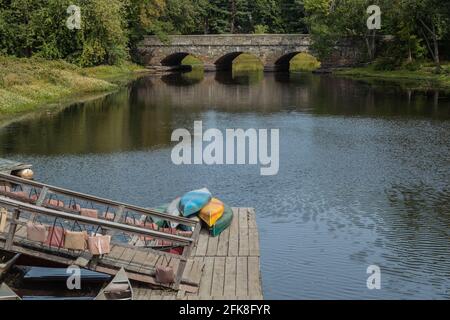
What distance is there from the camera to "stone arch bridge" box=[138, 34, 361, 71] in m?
99.5

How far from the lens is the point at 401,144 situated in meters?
40.0

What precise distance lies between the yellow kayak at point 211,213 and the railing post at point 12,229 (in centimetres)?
584

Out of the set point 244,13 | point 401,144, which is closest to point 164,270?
point 401,144

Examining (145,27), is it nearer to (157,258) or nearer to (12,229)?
(157,258)

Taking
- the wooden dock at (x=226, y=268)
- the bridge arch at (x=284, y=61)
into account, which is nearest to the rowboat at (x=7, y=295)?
the wooden dock at (x=226, y=268)

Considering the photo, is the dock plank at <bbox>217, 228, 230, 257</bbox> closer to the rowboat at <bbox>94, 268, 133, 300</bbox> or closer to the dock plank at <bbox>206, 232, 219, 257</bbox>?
the dock plank at <bbox>206, 232, 219, 257</bbox>

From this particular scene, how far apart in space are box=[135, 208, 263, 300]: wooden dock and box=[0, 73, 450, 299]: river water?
36.9 inches

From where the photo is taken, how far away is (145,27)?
10219 cm

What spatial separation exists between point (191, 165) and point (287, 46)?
69.0 m

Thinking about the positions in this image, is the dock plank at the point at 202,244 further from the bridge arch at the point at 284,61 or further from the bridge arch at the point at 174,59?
the bridge arch at the point at 174,59

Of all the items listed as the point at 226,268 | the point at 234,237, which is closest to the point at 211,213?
the point at 234,237

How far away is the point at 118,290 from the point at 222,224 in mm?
5704

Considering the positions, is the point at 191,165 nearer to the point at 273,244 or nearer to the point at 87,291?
the point at 273,244

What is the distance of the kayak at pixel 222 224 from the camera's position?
21969mm
